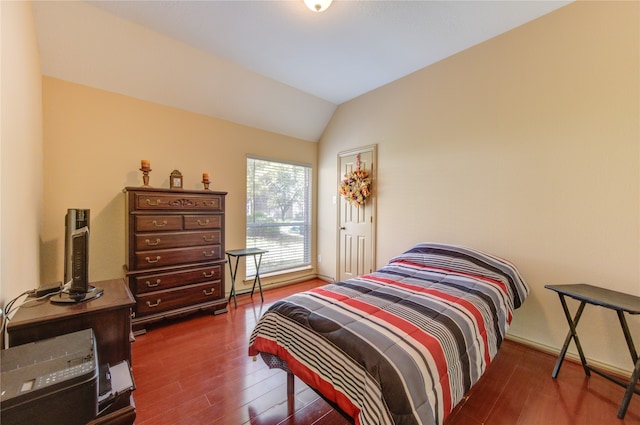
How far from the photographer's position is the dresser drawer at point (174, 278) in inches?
99.2

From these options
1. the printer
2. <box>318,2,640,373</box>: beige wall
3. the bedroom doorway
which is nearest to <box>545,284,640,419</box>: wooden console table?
<box>318,2,640,373</box>: beige wall

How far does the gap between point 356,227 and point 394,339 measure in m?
2.64

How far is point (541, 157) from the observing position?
227cm

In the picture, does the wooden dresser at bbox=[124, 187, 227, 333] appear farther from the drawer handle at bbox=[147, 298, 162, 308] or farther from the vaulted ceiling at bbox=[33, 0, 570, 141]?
the vaulted ceiling at bbox=[33, 0, 570, 141]

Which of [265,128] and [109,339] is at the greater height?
[265,128]

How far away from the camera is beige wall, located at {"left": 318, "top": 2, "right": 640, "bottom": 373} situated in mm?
1926

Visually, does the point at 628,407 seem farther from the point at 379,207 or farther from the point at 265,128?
the point at 265,128

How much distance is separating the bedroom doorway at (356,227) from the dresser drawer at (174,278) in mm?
1882

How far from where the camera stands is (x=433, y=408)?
1081mm

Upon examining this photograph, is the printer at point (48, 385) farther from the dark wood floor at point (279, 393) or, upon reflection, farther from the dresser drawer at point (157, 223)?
the dresser drawer at point (157, 223)

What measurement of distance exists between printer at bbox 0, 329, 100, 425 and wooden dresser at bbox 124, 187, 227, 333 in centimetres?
166

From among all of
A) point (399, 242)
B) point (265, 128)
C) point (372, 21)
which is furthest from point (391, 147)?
point (265, 128)

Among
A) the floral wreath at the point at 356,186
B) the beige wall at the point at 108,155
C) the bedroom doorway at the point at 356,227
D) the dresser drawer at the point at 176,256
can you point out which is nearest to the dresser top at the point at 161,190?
the beige wall at the point at 108,155

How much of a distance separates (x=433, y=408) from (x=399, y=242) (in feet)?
7.63
